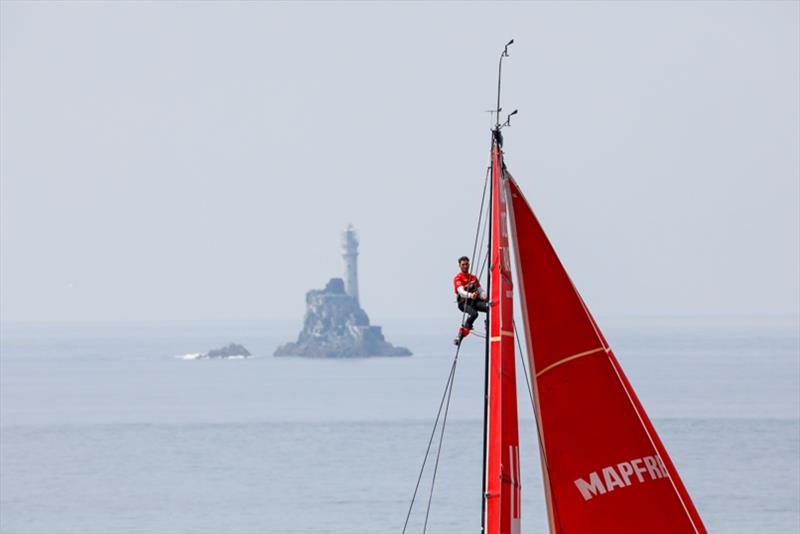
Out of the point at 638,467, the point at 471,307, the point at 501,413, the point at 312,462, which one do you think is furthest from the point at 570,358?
the point at 312,462

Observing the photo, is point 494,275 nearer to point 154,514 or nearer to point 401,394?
point 154,514

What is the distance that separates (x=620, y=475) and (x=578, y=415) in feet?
2.61

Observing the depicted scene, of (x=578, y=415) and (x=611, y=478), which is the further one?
(x=611, y=478)

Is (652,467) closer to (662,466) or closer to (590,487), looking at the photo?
(662,466)

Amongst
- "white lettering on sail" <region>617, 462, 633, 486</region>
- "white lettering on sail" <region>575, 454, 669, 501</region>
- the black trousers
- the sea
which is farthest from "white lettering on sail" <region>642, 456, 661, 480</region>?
the sea

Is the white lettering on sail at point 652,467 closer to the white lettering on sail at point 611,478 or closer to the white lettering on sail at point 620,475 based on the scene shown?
the white lettering on sail at point 620,475

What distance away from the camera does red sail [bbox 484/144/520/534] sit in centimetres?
1583

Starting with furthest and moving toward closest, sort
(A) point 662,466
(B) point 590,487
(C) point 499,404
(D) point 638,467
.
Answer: (A) point 662,466 → (D) point 638,467 → (B) point 590,487 → (C) point 499,404

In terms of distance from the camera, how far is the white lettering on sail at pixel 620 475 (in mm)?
17078

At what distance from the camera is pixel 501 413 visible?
15789 millimetres

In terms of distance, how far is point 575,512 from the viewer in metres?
17.1

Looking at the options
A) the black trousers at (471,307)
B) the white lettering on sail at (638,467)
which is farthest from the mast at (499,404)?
the white lettering on sail at (638,467)

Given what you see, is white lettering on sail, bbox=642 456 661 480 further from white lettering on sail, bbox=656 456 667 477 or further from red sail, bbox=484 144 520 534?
red sail, bbox=484 144 520 534

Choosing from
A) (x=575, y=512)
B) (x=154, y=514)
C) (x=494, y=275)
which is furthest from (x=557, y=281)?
(x=154, y=514)
